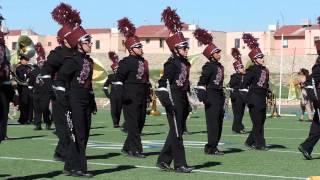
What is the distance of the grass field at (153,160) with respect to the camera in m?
11.7

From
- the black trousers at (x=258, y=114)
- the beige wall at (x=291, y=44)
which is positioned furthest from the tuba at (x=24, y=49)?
the beige wall at (x=291, y=44)

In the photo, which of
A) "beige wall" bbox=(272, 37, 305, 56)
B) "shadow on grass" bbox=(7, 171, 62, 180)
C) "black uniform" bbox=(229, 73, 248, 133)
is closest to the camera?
"shadow on grass" bbox=(7, 171, 62, 180)

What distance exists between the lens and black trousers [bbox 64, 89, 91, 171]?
448 inches

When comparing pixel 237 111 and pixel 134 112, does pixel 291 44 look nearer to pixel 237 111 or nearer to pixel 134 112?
pixel 237 111

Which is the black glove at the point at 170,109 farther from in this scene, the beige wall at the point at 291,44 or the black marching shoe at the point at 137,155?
the beige wall at the point at 291,44

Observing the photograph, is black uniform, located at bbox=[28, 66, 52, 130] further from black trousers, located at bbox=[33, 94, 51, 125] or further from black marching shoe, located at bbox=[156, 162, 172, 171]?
black marching shoe, located at bbox=[156, 162, 172, 171]

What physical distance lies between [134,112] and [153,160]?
1193 mm

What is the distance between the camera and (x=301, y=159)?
1415 centimetres

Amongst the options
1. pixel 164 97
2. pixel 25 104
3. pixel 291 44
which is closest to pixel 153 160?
pixel 164 97

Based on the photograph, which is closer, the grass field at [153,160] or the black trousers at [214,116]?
the grass field at [153,160]

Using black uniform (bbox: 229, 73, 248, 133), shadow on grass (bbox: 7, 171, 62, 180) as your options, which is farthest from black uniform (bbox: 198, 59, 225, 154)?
black uniform (bbox: 229, 73, 248, 133)

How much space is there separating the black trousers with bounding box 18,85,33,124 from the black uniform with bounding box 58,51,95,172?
1340cm

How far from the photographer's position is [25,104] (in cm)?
2523

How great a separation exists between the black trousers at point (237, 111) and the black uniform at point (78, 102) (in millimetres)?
10798
